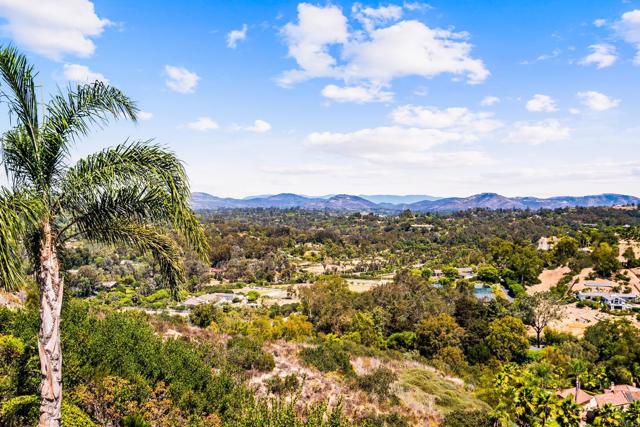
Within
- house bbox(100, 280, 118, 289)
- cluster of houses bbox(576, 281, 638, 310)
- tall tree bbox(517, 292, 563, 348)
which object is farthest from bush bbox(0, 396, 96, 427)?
cluster of houses bbox(576, 281, 638, 310)

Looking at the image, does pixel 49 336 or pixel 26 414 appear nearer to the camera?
pixel 49 336

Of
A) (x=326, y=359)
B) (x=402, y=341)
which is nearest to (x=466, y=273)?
(x=402, y=341)

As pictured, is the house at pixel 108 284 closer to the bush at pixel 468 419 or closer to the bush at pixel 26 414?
the bush at pixel 26 414

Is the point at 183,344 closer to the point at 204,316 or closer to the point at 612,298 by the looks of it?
the point at 204,316

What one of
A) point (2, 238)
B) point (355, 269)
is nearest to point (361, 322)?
point (2, 238)

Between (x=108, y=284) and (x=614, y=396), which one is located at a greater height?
(x=614, y=396)

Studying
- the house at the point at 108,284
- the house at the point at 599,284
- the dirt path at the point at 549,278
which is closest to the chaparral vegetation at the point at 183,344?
the house at the point at 599,284
